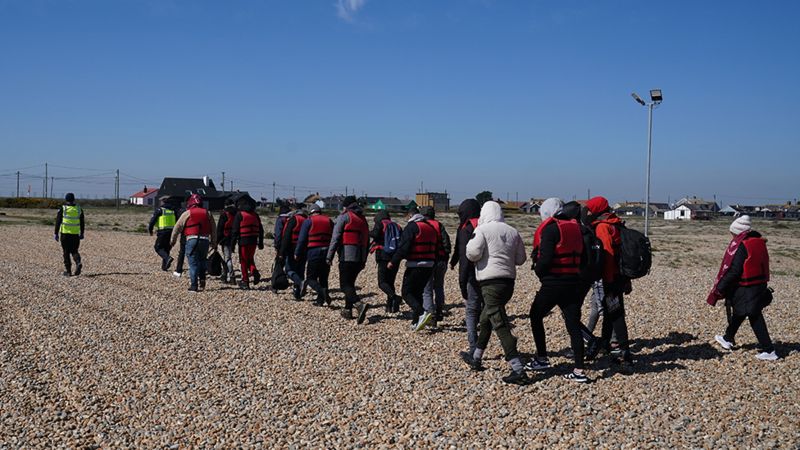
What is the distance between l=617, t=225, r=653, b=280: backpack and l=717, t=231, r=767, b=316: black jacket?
127 cm

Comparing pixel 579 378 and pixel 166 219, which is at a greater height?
pixel 166 219

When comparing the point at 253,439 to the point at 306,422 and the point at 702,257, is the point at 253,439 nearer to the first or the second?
the point at 306,422

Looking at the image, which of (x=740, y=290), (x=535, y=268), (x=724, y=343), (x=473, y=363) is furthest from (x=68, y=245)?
(x=740, y=290)

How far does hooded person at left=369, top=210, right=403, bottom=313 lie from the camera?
984 cm

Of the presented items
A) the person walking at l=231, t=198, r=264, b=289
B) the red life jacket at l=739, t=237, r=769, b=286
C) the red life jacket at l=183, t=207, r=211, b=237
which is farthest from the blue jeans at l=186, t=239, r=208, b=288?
the red life jacket at l=739, t=237, r=769, b=286

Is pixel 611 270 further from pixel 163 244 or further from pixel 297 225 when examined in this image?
pixel 163 244

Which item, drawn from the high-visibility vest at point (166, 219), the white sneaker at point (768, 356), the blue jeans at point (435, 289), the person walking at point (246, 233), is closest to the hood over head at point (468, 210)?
the blue jeans at point (435, 289)

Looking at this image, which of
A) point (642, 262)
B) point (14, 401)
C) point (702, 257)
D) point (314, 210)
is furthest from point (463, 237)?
point (702, 257)

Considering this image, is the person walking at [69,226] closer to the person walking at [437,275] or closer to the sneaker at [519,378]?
the person walking at [437,275]

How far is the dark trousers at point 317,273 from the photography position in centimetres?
1062

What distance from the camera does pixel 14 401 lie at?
593cm

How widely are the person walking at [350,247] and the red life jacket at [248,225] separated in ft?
11.2

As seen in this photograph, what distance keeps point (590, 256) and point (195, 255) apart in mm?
7749

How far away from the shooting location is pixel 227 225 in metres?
A: 13.6
